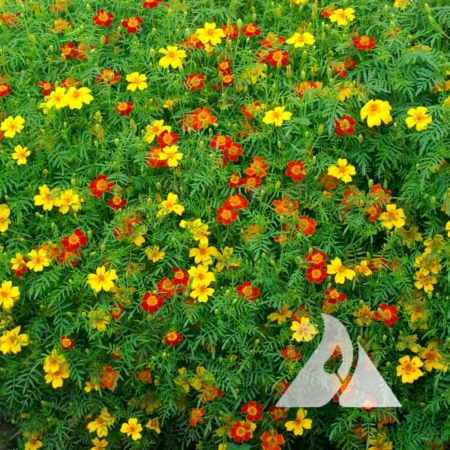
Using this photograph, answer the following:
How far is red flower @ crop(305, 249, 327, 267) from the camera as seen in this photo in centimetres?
316

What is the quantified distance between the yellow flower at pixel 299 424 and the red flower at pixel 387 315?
0.41 m

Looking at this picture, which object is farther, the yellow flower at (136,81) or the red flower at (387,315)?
the yellow flower at (136,81)

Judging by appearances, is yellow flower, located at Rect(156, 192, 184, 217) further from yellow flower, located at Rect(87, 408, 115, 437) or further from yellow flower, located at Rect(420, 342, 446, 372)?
yellow flower, located at Rect(420, 342, 446, 372)

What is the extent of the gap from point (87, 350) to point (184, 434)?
0.45 m

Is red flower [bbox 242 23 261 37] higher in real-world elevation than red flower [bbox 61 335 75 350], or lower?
higher

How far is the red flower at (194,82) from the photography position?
11.4 feet

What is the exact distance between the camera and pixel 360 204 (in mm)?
3227

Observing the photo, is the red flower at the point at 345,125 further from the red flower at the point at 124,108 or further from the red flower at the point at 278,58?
the red flower at the point at 124,108

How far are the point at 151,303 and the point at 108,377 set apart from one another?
0.31 m

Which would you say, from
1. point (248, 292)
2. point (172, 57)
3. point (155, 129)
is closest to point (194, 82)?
point (172, 57)

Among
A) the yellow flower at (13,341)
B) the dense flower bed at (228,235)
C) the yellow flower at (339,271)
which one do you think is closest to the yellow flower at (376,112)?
the dense flower bed at (228,235)

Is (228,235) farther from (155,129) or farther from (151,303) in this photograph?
(155,129)

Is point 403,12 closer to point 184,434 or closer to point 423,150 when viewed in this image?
point 423,150

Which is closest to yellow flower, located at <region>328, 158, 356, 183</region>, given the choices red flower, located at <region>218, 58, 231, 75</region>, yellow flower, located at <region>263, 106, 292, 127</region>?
yellow flower, located at <region>263, 106, 292, 127</region>
